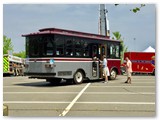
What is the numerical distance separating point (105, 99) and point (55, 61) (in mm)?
5566

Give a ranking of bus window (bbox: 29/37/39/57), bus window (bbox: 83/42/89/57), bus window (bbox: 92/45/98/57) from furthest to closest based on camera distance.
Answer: bus window (bbox: 92/45/98/57)
bus window (bbox: 83/42/89/57)
bus window (bbox: 29/37/39/57)

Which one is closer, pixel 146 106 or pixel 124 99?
pixel 146 106

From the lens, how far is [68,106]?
32.0ft

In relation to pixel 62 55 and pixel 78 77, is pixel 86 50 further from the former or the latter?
pixel 62 55

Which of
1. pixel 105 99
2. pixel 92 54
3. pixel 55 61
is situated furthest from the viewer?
pixel 92 54

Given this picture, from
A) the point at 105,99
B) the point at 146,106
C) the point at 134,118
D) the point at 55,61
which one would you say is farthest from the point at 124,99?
the point at 55,61

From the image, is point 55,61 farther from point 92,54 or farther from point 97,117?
point 97,117

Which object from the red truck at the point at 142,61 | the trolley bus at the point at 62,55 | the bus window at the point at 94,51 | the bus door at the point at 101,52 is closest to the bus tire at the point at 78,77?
the trolley bus at the point at 62,55

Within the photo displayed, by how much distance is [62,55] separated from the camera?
1659cm

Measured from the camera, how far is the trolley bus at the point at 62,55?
640 inches

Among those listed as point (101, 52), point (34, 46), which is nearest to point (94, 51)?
point (101, 52)

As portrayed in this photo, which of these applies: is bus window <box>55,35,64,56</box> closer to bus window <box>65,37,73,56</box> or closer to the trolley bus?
the trolley bus

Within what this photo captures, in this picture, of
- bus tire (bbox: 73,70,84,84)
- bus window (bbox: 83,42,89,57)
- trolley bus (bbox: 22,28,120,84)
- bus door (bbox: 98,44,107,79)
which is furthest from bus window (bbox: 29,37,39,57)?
bus door (bbox: 98,44,107,79)

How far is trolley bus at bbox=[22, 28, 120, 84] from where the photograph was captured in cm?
1625
